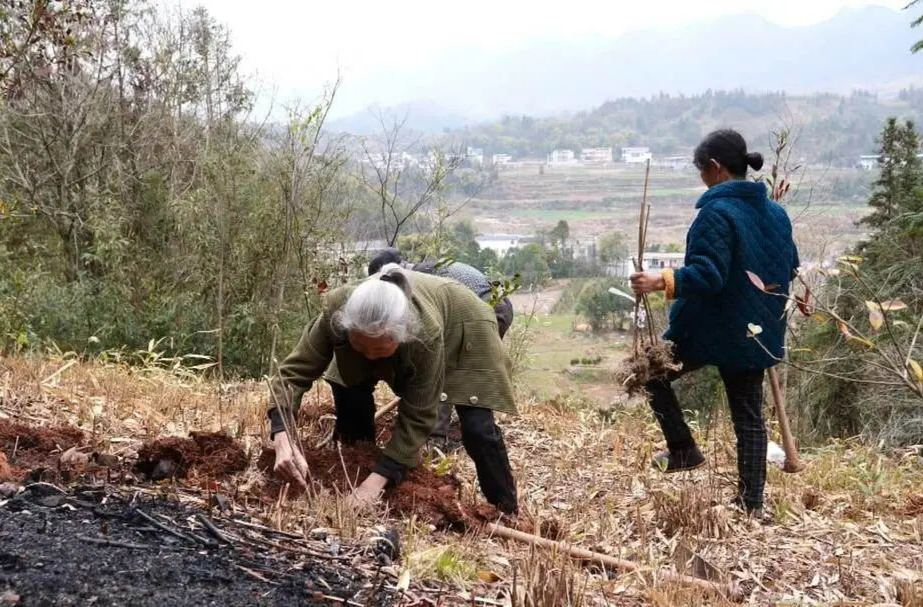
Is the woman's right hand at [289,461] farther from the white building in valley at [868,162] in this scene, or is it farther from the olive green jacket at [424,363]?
the white building in valley at [868,162]

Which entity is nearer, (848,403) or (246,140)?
(246,140)

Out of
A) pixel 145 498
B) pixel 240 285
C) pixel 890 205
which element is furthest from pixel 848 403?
pixel 145 498

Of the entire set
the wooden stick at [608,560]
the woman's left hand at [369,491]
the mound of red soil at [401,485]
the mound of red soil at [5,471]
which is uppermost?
the mound of red soil at [5,471]

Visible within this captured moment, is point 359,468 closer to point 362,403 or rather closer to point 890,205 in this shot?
point 362,403

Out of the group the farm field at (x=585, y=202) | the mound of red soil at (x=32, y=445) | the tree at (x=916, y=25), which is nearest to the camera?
the mound of red soil at (x=32, y=445)

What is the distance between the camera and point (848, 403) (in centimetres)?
1345

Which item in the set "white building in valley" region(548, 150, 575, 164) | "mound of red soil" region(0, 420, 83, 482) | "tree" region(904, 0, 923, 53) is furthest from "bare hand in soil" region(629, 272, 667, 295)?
"white building in valley" region(548, 150, 575, 164)

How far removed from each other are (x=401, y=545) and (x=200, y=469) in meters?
0.98

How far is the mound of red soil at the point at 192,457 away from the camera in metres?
3.28

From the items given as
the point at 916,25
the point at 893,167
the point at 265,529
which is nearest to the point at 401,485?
the point at 265,529

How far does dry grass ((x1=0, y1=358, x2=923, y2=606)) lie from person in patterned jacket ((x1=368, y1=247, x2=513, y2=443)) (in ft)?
0.97

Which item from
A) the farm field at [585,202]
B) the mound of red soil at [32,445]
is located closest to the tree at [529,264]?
the farm field at [585,202]

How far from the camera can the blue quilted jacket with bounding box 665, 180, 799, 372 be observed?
3.82 metres

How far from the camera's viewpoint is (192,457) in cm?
346
